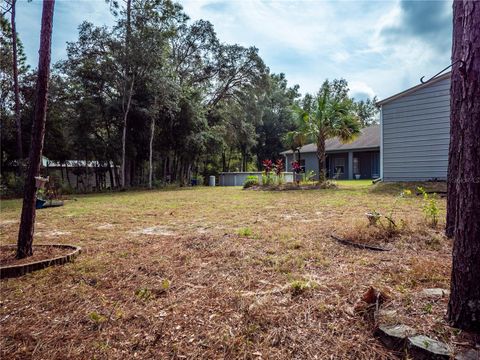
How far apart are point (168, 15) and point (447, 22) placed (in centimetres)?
1332

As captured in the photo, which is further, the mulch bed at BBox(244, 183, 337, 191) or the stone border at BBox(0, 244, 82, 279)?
the mulch bed at BBox(244, 183, 337, 191)

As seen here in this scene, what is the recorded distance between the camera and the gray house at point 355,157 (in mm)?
18922

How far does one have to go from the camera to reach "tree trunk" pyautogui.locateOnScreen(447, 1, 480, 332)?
1425mm

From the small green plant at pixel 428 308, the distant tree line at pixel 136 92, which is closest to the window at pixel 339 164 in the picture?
the distant tree line at pixel 136 92

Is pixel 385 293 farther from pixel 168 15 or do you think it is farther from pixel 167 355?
pixel 168 15

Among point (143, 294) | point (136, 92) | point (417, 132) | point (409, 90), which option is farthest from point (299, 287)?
point (136, 92)

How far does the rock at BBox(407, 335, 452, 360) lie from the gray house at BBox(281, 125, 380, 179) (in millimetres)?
17092

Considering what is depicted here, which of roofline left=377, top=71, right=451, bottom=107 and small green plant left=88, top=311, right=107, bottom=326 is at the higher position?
roofline left=377, top=71, right=451, bottom=107

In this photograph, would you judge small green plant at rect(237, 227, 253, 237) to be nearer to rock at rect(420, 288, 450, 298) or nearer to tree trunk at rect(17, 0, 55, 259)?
rock at rect(420, 288, 450, 298)

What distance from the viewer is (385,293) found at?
5.96 feet

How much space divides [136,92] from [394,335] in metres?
15.4

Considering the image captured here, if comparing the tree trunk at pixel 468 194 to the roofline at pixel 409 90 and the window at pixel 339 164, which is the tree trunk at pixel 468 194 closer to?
the roofline at pixel 409 90

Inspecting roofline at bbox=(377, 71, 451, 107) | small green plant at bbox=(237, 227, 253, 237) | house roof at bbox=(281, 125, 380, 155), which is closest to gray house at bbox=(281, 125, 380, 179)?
house roof at bbox=(281, 125, 380, 155)

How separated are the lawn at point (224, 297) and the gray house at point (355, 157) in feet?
51.6
